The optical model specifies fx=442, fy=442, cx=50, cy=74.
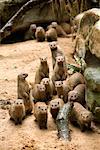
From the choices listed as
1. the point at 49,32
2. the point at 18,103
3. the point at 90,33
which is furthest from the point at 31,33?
the point at 18,103

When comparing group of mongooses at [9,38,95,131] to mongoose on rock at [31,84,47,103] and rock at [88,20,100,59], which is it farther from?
rock at [88,20,100,59]

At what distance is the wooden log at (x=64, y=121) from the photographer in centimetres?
545

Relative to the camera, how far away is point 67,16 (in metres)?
10.3

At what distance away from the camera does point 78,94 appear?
602cm

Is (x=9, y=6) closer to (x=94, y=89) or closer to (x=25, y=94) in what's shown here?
(x=25, y=94)

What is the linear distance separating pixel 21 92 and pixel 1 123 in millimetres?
567

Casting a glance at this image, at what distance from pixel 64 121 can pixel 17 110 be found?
65 cm

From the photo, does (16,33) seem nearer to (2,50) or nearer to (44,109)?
(2,50)

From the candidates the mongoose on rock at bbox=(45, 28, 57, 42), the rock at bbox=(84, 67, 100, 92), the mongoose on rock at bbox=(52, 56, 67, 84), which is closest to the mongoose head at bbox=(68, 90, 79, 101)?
the rock at bbox=(84, 67, 100, 92)

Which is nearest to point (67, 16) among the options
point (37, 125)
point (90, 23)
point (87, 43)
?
point (90, 23)

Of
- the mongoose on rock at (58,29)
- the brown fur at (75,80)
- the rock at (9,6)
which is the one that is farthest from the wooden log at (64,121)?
the rock at (9,6)

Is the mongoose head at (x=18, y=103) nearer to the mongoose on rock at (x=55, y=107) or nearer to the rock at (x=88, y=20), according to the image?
the mongoose on rock at (x=55, y=107)

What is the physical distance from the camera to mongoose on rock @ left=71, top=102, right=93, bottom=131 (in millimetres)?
5500

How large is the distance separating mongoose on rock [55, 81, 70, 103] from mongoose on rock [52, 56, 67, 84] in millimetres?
425
